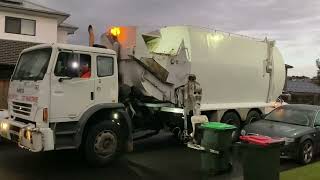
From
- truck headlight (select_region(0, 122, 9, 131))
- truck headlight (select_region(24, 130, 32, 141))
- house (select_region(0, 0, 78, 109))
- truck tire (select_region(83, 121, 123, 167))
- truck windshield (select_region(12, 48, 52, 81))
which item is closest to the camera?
truck headlight (select_region(24, 130, 32, 141))

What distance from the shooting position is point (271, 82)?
1558 cm

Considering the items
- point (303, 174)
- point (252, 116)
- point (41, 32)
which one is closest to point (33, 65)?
point (303, 174)

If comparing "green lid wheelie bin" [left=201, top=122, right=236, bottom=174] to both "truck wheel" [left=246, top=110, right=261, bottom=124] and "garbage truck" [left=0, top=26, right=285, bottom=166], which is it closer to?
"garbage truck" [left=0, top=26, right=285, bottom=166]

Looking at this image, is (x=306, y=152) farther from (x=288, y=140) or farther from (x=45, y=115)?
(x=45, y=115)

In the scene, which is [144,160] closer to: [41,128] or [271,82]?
[41,128]

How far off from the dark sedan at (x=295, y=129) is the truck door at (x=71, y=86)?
4381 mm

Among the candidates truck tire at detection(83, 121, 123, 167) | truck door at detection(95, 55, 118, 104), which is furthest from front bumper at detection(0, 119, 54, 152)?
truck door at detection(95, 55, 118, 104)

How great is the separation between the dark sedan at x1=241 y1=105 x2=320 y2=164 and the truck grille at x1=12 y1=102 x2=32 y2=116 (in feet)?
Answer: 17.9

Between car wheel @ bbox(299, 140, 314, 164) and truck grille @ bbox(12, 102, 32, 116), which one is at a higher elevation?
truck grille @ bbox(12, 102, 32, 116)

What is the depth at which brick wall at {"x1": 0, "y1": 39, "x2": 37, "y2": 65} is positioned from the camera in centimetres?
2406

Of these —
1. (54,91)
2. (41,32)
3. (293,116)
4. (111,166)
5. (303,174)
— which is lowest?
(111,166)

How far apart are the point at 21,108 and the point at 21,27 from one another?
17.3 m

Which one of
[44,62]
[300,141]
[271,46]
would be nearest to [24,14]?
[271,46]

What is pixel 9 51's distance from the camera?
80.2 feet
